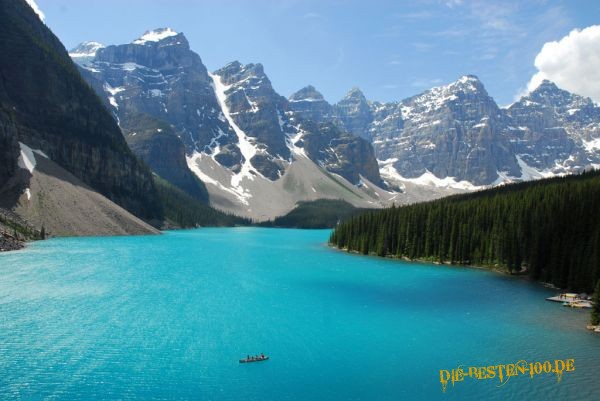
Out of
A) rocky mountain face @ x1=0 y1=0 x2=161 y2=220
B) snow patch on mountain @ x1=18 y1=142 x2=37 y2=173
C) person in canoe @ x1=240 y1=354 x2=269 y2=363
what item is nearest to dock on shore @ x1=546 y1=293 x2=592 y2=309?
person in canoe @ x1=240 y1=354 x2=269 y2=363

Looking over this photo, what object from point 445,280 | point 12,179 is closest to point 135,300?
point 445,280

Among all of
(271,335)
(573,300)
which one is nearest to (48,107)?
(271,335)

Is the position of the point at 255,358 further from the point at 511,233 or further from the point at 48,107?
the point at 48,107

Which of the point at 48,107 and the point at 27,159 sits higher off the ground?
the point at 48,107

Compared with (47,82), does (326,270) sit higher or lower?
lower

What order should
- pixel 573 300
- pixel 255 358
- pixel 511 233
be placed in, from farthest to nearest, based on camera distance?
pixel 511 233
pixel 573 300
pixel 255 358

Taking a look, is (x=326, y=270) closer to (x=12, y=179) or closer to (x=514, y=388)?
(x=514, y=388)

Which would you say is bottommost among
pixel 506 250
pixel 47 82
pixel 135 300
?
pixel 135 300
